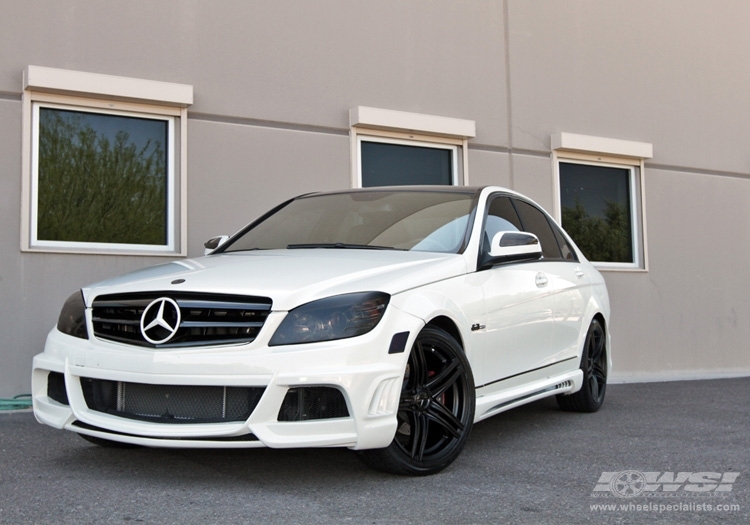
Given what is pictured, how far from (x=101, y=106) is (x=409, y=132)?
3.08 metres

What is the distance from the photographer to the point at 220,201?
7781 mm

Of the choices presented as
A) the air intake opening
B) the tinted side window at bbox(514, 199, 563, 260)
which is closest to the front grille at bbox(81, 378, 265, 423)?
the air intake opening

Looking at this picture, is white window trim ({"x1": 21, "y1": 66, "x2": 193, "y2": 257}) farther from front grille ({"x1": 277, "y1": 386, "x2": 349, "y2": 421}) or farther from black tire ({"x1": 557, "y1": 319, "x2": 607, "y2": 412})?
front grille ({"x1": 277, "y1": 386, "x2": 349, "y2": 421})

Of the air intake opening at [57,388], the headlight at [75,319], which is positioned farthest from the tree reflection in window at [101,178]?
the air intake opening at [57,388]

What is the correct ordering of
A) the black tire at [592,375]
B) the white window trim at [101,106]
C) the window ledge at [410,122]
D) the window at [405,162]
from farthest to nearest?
1. the window at [405,162]
2. the window ledge at [410,122]
3. the white window trim at [101,106]
4. the black tire at [592,375]

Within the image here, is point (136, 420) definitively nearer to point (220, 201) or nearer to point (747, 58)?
point (220, 201)

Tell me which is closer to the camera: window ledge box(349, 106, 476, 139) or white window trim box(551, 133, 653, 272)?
window ledge box(349, 106, 476, 139)

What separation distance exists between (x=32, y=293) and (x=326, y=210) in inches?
106

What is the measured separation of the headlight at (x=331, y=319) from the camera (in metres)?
3.71

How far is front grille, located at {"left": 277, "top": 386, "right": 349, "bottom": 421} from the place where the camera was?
3693mm

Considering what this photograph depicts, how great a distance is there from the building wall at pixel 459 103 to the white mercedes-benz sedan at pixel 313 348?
9.53ft

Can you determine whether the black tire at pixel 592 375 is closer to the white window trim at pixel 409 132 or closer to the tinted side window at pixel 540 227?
the tinted side window at pixel 540 227

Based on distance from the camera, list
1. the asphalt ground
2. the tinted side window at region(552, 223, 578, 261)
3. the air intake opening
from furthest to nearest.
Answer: the tinted side window at region(552, 223, 578, 261)
the air intake opening
the asphalt ground

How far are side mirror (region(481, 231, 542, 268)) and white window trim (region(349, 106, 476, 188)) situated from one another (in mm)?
3760
